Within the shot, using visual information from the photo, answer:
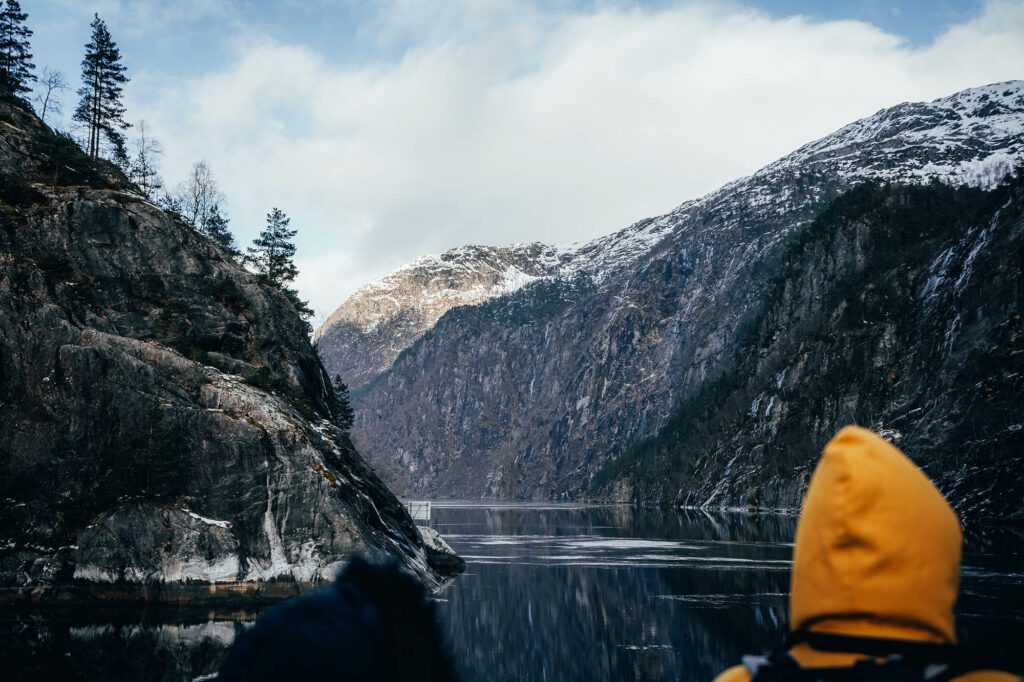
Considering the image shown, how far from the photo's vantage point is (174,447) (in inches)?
1698

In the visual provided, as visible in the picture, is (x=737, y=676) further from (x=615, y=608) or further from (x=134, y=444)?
(x=134, y=444)

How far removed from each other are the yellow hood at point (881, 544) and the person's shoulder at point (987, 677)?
11 cm

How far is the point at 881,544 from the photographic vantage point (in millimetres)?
2451

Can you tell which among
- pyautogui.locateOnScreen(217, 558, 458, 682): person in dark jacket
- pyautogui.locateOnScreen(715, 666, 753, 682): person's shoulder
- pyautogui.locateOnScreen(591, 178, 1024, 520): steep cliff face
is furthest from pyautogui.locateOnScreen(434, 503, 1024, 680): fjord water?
pyautogui.locateOnScreen(591, 178, 1024, 520): steep cliff face

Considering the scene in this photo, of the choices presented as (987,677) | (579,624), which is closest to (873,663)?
(987,677)

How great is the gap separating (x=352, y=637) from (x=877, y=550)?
152 centimetres

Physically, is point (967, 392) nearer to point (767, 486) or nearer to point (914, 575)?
point (767, 486)

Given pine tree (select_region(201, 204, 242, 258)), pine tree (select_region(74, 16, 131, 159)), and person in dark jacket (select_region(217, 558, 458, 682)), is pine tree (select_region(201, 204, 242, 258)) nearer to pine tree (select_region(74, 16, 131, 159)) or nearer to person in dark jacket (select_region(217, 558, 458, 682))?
pine tree (select_region(74, 16, 131, 159))

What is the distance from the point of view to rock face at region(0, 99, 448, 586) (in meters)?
40.2

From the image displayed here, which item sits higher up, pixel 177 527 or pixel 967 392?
pixel 967 392

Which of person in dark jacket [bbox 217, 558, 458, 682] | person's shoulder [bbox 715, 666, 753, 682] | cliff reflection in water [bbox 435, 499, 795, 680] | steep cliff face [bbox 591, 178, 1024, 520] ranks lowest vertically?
cliff reflection in water [bbox 435, 499, 795, 680]

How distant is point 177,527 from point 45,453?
819cm

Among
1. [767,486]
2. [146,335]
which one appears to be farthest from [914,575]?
[767,486]

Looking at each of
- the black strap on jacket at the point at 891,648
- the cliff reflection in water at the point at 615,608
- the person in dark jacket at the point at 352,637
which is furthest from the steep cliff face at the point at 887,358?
the person in dark jacket at the point at 352,637
